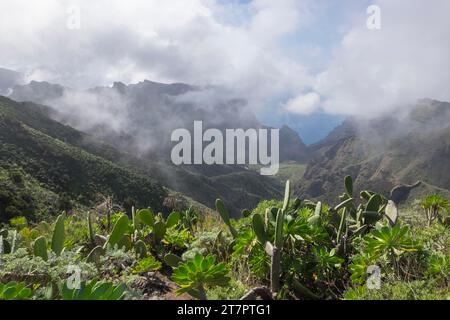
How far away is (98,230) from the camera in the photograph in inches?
241

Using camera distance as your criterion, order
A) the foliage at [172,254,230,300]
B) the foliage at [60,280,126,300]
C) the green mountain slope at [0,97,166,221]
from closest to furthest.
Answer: the foliage at [60,280,126,300]
the foliage at [172,254,230,300]
the green mountain slope at [0,97,166,221]

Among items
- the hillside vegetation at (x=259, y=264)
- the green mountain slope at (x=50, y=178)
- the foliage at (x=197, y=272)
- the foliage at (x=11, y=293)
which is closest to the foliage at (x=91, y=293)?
the hillside vegetation at (x=259, y=264)

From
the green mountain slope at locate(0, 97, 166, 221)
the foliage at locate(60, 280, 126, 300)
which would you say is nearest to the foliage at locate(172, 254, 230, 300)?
the foliage at locate(60, 280, 126, 300)

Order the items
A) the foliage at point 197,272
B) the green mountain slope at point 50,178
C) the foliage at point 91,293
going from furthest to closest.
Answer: the green mountain slope at point 50,178
the foliage at point 197,272
the foliage at point 91,293

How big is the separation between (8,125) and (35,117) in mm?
28784

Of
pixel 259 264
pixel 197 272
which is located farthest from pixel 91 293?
pixel 259 264

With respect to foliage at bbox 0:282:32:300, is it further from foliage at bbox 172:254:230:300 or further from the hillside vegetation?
foliage at bbox 172:254:230:300

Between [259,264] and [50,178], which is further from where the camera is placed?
[50,178]

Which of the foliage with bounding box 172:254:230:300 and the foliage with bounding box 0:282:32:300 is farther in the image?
the foliage with bounding box 172:254:230:300

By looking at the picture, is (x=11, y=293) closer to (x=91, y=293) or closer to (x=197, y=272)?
(x=91, y=293)

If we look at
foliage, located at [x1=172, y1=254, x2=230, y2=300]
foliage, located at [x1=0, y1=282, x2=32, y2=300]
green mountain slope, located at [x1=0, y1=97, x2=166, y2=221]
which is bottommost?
foliage, located at [x1=0, y1=282, x2=32, y2=300]

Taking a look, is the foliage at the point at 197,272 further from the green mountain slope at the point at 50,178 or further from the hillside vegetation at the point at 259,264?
the green mountain slope at the point at 50,178

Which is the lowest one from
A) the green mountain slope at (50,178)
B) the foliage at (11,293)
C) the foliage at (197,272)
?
the foliage at (11,293)

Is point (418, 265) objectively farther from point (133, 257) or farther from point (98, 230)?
point (98, 230)
